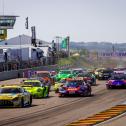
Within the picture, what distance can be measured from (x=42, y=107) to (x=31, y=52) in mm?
67353

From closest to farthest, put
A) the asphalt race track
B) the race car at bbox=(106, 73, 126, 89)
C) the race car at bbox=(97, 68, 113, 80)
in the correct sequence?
the asphalt race track
the race car at bbox=(106, 73, 126, 89)
the race car at bbox=(97, 68, 113, 80)

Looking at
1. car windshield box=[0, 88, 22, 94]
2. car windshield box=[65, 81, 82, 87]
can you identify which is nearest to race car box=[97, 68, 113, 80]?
car windshield box=[65, 81, 82, 87]

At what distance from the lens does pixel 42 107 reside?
1233 inches

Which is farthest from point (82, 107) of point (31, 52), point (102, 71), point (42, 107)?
point (31, 52)

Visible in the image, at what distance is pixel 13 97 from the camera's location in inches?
1178

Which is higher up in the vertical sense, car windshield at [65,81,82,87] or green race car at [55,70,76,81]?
car windshield at [65,81,82,87]

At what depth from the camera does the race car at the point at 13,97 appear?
29.9 meters

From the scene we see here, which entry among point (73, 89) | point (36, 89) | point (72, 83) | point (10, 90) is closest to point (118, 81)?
point (72, 83)

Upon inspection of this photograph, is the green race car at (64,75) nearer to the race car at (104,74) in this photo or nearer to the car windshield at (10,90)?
the race car at (104,74)

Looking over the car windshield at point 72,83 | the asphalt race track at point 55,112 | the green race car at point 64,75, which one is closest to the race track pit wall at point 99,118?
the asphalt race track at point 55,112

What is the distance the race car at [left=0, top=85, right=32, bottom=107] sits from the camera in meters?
29.9

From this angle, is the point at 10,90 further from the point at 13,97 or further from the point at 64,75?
the point at 64,75

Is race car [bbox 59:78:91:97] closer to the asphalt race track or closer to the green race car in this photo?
the asphalt race track

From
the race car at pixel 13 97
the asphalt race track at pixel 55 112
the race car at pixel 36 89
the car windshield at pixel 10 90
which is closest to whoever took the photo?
the asphalt race track at pixel 55 112
